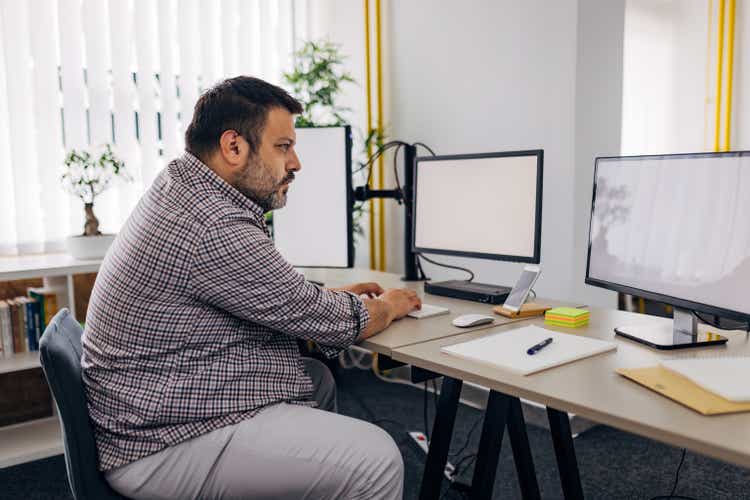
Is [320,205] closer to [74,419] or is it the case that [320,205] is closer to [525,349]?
[525,349]

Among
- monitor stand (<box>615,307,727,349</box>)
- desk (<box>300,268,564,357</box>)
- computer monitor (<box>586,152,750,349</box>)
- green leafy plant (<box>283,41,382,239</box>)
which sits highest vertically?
green leafy plant (<box>283,41,382,239</box>)

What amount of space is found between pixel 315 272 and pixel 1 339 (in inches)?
50.4

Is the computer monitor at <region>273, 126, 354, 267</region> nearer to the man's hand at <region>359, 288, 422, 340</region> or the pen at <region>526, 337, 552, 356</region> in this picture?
the man's hand at <region>359, 288, 422, 340</region>

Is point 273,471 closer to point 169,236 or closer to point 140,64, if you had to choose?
point 169,236

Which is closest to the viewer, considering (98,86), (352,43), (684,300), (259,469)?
(259,469)

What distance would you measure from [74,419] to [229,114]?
0.69 metres

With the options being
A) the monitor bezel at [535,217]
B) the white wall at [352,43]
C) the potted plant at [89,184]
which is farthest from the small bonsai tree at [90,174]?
the monitor bezel at [535,217]

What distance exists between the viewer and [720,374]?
104 centimetres

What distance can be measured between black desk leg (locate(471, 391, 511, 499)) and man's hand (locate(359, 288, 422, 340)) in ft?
1.02

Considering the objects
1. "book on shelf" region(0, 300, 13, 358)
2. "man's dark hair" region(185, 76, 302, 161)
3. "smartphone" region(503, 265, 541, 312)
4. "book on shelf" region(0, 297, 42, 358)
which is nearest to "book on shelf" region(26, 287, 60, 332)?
"book on shelf" region(0, 297, 42, 358)

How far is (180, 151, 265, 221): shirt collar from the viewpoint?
4.26 feet

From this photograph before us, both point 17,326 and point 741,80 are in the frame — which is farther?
point 741,80

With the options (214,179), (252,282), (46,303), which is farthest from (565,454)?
(46,303)

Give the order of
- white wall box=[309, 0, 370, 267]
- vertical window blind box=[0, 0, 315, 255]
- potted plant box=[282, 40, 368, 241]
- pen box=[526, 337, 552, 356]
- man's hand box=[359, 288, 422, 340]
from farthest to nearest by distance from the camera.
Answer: white wall box=[309, 0, 370, 267]
potted plant box=[282, 40, 368, 241]
vertical window blind box=[0, 0, 315, 255]
man's hand box=[359, 288, 422, 340]
pen box=[526, 337, 552, 356]
